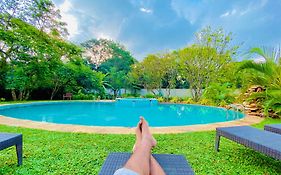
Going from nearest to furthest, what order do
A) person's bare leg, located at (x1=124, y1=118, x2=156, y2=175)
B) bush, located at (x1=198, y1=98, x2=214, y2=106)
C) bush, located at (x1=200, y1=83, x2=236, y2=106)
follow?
person's bare leg, located at (x1=124, y1=118, x2=156, y2=175), bush, located at (x1=200, y1=83, x2=236, y2=106), bush, located at (x1=198, y1=98, x2=214, y2=106)

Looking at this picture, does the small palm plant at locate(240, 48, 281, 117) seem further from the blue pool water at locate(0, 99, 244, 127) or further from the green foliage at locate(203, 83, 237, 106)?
the green foliage at locate(203, 83, 237, 106)

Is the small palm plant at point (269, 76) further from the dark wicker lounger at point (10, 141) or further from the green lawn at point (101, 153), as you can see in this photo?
the dark wicker lounger at point (10, 141)

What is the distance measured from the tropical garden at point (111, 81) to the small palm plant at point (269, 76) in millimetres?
37

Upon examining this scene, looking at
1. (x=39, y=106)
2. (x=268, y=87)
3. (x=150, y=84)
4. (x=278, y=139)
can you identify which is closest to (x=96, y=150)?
(x=278, y=139)

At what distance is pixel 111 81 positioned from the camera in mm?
23469

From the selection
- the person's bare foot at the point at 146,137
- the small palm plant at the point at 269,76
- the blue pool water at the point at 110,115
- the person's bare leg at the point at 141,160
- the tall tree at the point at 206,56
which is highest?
the tall tree at the point at 206,56

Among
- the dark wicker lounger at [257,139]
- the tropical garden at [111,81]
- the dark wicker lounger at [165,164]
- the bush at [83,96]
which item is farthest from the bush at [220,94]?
the dark wicker lounger at [165,164]

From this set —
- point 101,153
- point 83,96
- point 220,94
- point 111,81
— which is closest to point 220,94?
point 220,94

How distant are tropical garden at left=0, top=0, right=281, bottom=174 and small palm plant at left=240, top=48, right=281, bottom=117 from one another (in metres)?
0.04

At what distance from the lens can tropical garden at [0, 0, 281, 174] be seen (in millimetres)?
3510

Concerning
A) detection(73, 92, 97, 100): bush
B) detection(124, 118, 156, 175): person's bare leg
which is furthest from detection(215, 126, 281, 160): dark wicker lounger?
detection(73, 92, 97, 100): bush

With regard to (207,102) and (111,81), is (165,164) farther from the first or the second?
(111,81)

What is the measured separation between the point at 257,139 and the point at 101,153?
2639mm

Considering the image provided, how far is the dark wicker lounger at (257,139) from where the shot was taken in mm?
2726
